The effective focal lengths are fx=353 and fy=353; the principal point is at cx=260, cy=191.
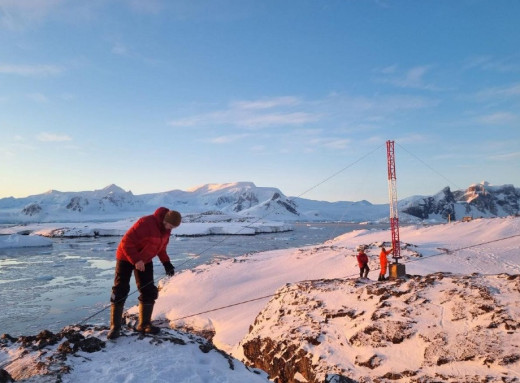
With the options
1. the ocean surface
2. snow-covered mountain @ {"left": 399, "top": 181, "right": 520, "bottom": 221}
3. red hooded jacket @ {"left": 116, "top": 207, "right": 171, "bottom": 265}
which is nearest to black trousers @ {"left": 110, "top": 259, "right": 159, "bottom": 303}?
red hooded jacket @ {"left": 116, "top": 207, "right": 171, "bottom": 265}

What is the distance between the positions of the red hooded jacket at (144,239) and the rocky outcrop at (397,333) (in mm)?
2975

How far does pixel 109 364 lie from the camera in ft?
13.2

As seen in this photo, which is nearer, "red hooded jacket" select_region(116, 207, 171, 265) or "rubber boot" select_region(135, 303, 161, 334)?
"red hooded jacket" select_region(116, 207, 171, 265)

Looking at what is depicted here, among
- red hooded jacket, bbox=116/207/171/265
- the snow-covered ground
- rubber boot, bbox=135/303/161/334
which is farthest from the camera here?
rubber boot, bbox=135/303/161/334

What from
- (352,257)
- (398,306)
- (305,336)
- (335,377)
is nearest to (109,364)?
(335,377)

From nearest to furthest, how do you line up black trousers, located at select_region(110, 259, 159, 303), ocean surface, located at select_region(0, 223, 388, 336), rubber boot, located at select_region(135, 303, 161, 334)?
black trousers, located at select_region(110, 259, 159, 303), rubber boot, located at select_region(135, 303, 161, 334), ocean surface, located at select_region(0, 223, 388, 336)

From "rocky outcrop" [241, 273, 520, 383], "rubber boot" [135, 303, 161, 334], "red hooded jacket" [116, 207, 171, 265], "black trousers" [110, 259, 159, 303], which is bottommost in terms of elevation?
"rocky outcrop" [241, 273, 520, 383]

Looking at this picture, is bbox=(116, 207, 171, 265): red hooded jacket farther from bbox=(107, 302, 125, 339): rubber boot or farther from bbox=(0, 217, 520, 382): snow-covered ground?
bbox=(0, 217, 520, 382): snow-covered ground

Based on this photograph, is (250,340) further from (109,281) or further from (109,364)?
(109,281)

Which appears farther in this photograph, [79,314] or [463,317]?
[79,314]

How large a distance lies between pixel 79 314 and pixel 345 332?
12135 mm

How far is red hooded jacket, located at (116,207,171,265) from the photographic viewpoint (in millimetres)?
4793

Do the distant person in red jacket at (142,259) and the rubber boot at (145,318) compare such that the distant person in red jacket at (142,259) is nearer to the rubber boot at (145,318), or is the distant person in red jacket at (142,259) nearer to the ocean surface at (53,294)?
the rubber boot at (145,318)

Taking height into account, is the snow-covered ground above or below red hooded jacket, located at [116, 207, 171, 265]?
below
